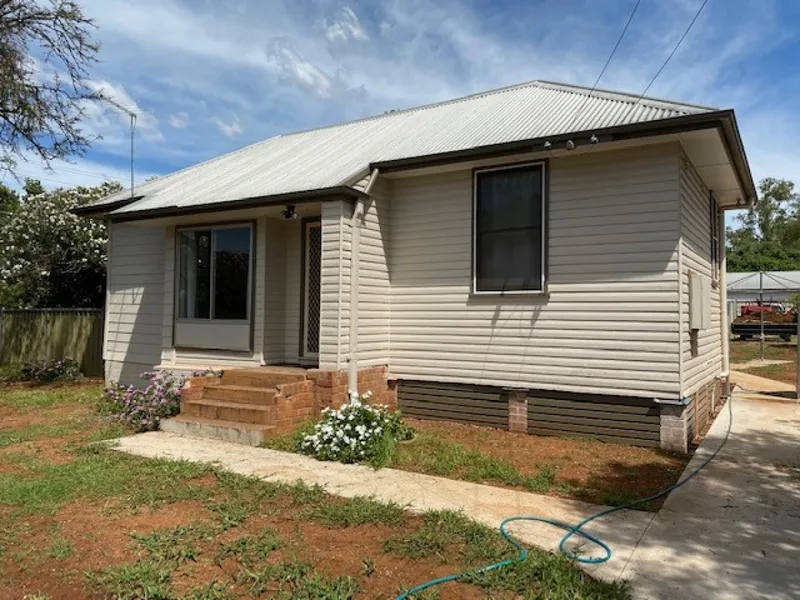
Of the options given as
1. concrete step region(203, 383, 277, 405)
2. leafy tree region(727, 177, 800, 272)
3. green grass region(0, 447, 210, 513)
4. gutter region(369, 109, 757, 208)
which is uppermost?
leafy tree region(727, 177, 800, 272)

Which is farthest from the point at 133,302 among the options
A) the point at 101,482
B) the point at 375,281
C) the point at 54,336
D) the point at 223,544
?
the point at 223,544

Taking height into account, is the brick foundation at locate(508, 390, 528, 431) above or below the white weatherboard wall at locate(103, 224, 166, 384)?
below

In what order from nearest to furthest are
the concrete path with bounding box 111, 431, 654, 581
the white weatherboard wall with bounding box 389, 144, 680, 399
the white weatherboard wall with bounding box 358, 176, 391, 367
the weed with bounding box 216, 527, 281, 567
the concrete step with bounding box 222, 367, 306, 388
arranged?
the weed with bounding box 216, 527, 281, 567
the concrete path with bounding box 111, 431, 654, 581
the white weatherboard wall with bounding box 389, 144, 680, 399
the concrete step with bounding box 222, 367, 306, 388
the white weatherboard wall with bounding box 358, 176, 391, 367

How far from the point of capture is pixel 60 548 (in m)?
3.84

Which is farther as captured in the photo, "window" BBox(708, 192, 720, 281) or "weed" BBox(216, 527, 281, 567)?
"window" BBox(708, 192, 720, 281)

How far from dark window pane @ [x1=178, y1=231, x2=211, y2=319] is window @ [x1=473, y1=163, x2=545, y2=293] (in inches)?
186

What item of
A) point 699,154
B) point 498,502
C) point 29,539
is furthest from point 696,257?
point 29,539

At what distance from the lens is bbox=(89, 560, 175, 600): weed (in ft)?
10.6

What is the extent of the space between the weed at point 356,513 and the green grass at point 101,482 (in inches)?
50.2

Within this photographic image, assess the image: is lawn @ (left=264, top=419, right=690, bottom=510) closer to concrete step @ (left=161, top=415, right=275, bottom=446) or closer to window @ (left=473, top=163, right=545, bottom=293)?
concrete step @ (left=161, top=415, right=275, bottom=446)

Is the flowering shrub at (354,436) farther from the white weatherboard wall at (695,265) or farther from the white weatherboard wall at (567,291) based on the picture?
the white weatherboard wall at (695,265)

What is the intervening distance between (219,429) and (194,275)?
3.56 meters

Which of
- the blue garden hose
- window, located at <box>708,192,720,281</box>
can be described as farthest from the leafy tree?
the blue garden hose

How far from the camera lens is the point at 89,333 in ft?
45.1
